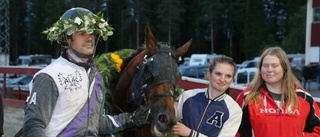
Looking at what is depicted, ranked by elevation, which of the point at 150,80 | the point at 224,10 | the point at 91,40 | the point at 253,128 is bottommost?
the point at 253,128

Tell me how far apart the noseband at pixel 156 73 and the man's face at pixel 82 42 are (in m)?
0.58

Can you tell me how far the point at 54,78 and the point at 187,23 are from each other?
62.4m

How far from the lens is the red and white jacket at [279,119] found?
9.96ft

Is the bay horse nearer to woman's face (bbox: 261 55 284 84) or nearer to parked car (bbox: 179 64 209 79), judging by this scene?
woman's face (bbox: 261 55 284 84)

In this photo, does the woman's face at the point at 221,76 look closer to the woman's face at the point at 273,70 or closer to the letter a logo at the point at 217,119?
the letter a logo at the point at 217,119

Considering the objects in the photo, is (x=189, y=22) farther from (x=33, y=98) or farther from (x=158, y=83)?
(x=33, y=98)

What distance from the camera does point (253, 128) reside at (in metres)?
3.16

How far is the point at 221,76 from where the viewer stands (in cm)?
294

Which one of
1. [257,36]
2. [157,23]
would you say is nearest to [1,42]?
[157,23]

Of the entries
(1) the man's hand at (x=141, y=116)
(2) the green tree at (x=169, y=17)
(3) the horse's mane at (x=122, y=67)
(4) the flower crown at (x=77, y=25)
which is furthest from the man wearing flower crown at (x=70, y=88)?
(2) the green tree at (x=169, y=17)

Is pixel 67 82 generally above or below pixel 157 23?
below

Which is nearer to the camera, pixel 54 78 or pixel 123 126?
pixel 54 78

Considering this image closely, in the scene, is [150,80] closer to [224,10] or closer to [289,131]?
[289,131]

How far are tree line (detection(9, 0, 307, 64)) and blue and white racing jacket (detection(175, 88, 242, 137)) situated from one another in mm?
48876
